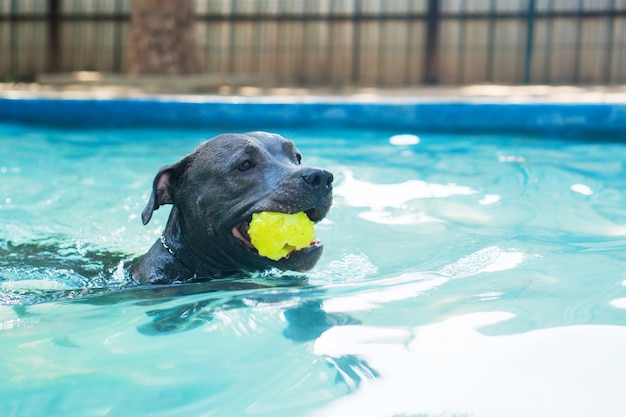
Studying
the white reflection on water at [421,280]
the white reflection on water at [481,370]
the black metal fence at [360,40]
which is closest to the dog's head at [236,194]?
the white reflection on water at [421,280]

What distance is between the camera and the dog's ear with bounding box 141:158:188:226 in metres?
3.48

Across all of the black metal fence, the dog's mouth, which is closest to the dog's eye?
the dog's mouth

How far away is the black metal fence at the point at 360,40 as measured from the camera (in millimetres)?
15820

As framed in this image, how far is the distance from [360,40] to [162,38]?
16.1ft

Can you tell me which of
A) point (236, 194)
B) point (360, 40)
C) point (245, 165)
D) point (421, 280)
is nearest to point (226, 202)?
point (236, 194)

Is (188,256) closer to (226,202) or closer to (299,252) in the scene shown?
(226,202)

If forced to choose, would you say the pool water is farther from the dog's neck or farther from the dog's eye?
the dog's eye

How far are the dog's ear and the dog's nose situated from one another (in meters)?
0.64

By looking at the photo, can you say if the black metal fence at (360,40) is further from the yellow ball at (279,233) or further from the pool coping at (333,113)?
the yellow ball at (279,233)

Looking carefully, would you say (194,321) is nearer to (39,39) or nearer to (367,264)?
(367,264)

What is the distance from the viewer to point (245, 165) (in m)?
3.50

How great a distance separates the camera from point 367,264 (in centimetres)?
401

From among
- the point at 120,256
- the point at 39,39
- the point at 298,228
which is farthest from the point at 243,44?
the point at 298,228

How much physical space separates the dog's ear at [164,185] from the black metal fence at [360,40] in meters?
12.0
